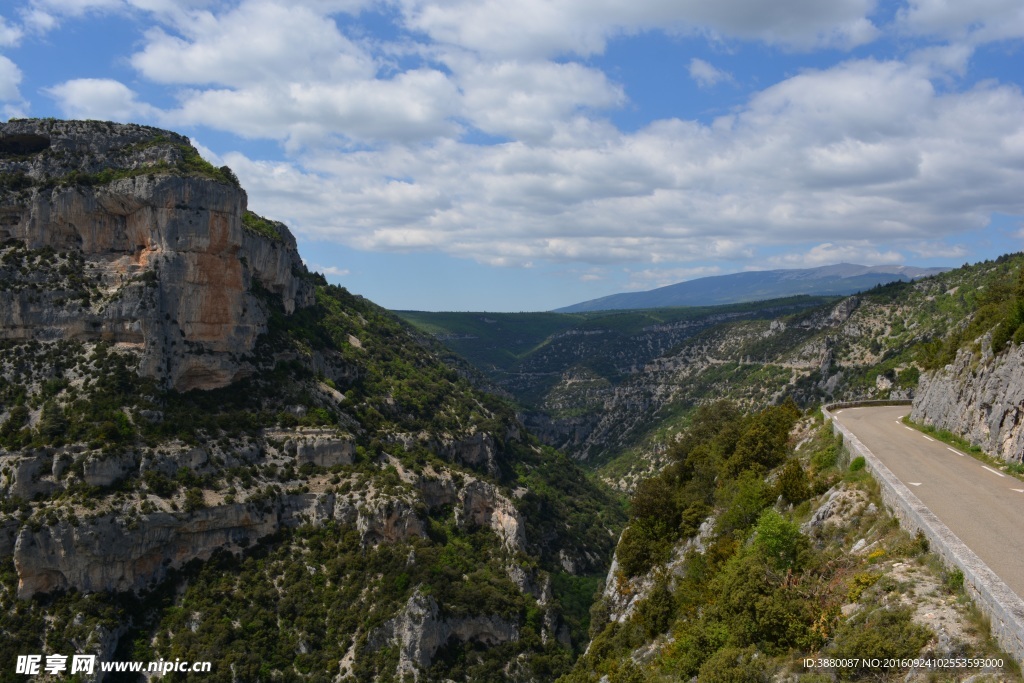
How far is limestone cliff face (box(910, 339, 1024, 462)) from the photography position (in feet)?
81.4

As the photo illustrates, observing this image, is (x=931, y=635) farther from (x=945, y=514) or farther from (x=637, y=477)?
(x=637, y=477)

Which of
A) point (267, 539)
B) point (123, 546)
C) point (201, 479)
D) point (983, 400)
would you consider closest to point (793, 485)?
point (983, 400)

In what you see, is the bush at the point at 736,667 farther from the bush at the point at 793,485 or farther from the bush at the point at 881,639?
the bush at the point at 793,485

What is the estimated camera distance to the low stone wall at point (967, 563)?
1252cm

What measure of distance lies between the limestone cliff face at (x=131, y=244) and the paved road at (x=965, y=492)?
5397 cm

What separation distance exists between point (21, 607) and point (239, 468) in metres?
16.8

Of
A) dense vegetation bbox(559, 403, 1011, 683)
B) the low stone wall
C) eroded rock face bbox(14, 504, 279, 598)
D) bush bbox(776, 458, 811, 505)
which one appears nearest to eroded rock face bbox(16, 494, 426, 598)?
eroded rock face bbox(14, 504, 279, 598)

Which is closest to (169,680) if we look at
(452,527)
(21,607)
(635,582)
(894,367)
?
(21,607)

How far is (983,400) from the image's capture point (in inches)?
1096

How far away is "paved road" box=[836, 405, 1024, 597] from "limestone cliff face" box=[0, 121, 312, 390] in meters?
54.0

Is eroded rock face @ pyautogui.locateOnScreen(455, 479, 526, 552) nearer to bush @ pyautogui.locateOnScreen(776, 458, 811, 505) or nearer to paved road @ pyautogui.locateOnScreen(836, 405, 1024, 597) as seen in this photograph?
paved road @ pyautogui.locateOnScreen(836, 405, 1024, 597)

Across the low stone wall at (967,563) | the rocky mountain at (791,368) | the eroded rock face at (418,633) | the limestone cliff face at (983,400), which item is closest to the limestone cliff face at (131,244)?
the eroded rock face at (418,633)

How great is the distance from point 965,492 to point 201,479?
51.4 meters

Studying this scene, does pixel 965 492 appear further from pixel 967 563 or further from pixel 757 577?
pixel 757 577
